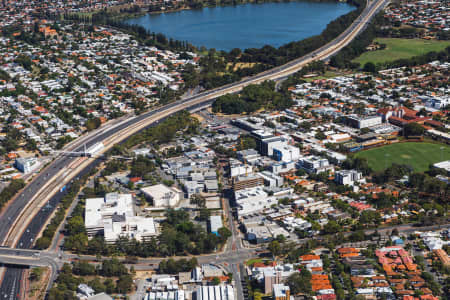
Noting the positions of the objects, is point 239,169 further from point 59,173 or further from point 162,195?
point 59,173

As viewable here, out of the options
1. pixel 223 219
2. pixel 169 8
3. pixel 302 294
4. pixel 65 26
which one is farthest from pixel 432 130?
pixel 169 8

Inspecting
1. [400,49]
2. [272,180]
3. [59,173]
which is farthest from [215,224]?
[400,49]

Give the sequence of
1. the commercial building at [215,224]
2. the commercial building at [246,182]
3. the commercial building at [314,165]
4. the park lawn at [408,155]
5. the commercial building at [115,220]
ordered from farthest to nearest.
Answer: the park lawn at [408,155], the commercial building at [314,165], the commercial building at [246,182], the commercial building at [215,224], the commercial building at [115,220]

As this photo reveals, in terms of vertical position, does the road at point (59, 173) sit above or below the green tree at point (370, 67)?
below

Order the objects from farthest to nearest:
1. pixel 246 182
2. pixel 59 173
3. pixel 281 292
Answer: pixel 59 173 → pixel 246 182 → pixel 281 292

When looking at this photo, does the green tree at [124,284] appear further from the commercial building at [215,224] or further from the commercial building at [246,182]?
the commercial building at [246,182]

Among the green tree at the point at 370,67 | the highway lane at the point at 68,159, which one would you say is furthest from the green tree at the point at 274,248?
the green tree at the point at 370,67

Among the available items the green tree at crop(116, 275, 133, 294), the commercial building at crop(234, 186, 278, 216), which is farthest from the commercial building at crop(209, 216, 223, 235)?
the green tree at crop(116, 275, 133, 294)
